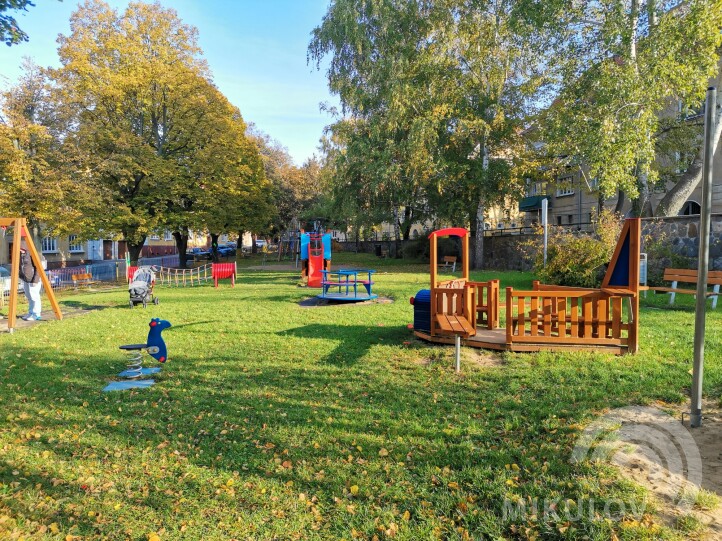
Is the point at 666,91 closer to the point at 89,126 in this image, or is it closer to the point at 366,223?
the point at 366,223

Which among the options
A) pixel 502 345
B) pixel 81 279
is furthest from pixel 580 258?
pixel 81 279

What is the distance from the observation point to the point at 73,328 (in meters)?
9.91

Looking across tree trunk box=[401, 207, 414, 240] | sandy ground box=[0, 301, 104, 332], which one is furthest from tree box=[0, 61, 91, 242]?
tree trunk box=[401, 207, 414, 240]

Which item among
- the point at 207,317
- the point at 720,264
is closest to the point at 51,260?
the point at 207,317

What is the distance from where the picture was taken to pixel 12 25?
691 cm

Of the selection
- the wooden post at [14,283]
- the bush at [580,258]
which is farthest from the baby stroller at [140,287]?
the bush at [580,258]

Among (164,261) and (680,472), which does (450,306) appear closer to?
(680,472)

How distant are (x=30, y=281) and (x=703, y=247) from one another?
43.6 ft

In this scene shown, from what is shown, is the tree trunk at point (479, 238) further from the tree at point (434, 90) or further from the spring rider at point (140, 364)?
the spring rider at point (140, 364)

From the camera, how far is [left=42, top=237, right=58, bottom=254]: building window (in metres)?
33.6

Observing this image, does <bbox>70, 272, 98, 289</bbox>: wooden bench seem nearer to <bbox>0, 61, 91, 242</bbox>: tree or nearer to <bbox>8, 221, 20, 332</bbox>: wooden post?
<bbox>0, 61, 91, 242</bbox>: tree

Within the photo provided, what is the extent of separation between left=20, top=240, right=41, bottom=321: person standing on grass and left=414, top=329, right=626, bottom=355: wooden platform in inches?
384

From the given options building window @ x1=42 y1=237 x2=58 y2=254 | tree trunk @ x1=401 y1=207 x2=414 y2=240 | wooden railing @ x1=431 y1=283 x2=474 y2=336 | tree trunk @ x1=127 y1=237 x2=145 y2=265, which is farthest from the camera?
tree trunk @ x1=401 y1=207 x2=414 y2=240

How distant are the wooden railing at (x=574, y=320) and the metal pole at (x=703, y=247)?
7.48 feet
